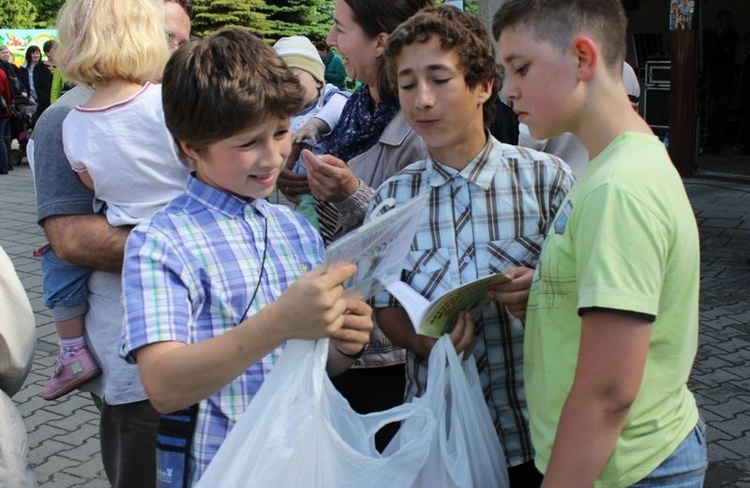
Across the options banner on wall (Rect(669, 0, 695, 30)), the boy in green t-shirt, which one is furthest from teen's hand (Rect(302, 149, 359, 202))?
banner on wall (Rect(669, 0, 695, 30))

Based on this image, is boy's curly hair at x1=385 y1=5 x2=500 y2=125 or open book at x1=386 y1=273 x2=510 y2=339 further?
boy's curly hair at x1=385 y1=5 x2=500 y2=125

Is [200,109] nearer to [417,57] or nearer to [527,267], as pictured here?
[417,57]

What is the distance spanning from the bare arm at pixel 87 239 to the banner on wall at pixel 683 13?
9.98 metres

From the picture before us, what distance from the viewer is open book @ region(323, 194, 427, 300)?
1.53 metres

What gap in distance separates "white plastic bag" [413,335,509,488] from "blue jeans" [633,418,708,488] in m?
0.37

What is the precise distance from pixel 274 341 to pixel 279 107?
51 cm

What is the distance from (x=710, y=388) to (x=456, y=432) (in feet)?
11.8

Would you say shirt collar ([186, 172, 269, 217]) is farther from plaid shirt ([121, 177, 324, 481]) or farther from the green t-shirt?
the green t-shirt

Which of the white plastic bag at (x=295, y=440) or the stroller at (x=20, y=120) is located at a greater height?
the white plastic bag at (x=295, y=440)

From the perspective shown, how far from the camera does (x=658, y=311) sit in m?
1.60

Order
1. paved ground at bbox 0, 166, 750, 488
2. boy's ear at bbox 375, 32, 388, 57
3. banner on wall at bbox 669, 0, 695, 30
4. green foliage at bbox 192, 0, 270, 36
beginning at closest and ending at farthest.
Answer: boy's ear at bbox 375, 32, 388, 57, paved ground at bbox 0, 166, 750, 488, banner on wall at bbox 669, 0, 695, 30, green foliage at bbox 192, 0, 270, 36

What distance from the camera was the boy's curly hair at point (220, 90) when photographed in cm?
172

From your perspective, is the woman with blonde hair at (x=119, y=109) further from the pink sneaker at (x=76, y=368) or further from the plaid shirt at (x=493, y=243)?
the plaid shirt at (x=493, y=243)

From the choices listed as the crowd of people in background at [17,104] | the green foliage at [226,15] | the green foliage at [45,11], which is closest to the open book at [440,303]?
the crowd of people in background at [17,104]
